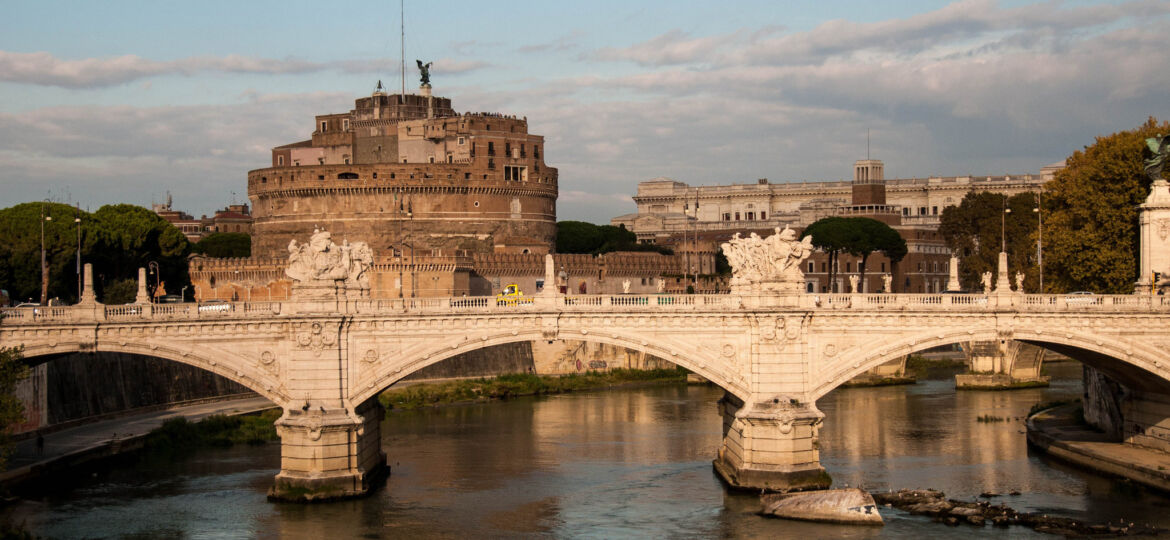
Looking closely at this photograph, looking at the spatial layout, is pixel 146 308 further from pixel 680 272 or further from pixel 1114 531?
pixel 680 272

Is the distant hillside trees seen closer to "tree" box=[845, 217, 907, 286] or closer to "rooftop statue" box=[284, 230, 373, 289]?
"rooftop statue" box=[284, 230, 373, 289]

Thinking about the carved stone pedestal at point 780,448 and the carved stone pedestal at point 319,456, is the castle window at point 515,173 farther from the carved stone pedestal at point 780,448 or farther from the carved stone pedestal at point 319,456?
the carved stone pedestal at point 780,448

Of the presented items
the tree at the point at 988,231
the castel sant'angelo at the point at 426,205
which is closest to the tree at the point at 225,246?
the castel sant'angelo at the point at 426,205

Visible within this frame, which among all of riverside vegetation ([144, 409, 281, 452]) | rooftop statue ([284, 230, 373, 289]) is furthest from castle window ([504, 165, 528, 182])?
rooftop statue ([284, 230, 373, 289])

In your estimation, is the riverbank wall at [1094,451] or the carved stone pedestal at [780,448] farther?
the riverbank wall at [1094,451]

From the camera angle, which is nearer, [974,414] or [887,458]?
[887,458]

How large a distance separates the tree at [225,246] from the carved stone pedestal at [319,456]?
266 ft

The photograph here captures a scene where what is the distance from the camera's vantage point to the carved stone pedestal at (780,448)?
3772cm

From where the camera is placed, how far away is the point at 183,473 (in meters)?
43.3

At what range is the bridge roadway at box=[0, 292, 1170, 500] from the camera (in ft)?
124

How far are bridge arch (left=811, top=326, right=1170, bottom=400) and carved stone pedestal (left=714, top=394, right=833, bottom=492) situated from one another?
Answer: 107 centimetres

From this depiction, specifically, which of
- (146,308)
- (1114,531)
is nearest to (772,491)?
(1114,531)

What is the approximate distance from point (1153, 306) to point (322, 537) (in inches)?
878

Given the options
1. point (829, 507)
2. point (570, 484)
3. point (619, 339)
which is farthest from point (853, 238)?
point (829, 507)
